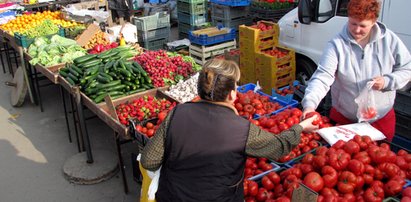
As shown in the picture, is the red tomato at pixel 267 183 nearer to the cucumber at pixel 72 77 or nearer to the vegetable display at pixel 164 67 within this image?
the vegetable display at pixel 164 67

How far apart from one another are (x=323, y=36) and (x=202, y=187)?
4.96 metres

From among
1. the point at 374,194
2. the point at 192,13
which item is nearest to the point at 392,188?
Result: the point at 374,194

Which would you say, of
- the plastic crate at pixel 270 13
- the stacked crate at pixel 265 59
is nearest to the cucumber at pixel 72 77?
the stacked crate at pixel 265 59

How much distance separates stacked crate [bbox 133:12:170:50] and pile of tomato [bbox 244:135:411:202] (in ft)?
25.8

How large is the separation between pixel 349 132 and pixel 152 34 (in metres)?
7.93

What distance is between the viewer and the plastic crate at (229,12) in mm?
10484

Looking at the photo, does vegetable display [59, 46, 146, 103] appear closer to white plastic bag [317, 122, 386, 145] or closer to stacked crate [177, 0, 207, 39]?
white plastic bag [317, 122, 386, 145]

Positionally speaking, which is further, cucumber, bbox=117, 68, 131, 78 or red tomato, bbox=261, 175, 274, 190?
cucumber, bbox=117, 68, 131, 78

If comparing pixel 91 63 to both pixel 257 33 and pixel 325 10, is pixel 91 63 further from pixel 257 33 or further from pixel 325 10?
pixel 325 10

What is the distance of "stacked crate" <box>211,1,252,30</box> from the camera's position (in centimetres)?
1051

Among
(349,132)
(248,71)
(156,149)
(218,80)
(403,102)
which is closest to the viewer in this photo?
(218,80)

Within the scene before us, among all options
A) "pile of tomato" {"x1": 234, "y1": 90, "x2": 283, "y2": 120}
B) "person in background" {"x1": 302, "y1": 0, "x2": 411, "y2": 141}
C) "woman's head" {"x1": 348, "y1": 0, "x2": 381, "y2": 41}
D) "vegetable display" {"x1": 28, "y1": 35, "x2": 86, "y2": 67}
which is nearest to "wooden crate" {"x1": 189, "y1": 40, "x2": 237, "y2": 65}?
"vegetable display" {"x1": 28, "y1": 35, "x2": 86, "y2": 67}

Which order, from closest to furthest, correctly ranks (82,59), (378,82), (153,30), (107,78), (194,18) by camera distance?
(378,82), (107,78), (82,59), (153,30), (194,18)

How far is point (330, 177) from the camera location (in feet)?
8.86
